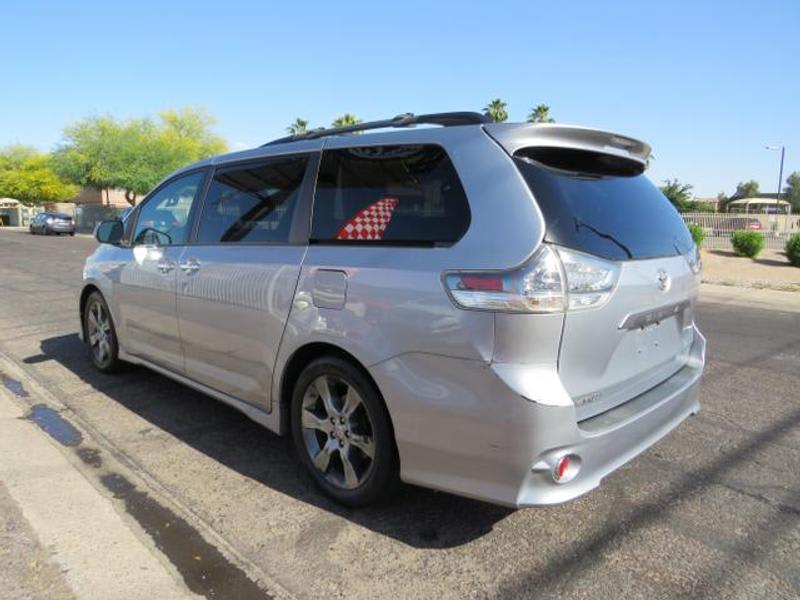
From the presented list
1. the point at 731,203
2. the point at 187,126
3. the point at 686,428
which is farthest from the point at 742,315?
the point at 731,203

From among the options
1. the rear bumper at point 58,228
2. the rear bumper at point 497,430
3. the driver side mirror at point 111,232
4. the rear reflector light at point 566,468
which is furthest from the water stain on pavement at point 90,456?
the rear bumper at point 58,228

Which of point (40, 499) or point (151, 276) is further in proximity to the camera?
point (151, 276)

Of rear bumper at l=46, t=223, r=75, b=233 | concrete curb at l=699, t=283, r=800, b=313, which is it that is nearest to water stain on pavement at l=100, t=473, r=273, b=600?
concrete curb at l=699, t=283, r=800, b=313

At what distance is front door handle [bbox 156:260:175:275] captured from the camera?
442 centimetres

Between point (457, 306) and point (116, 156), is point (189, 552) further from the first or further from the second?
point (116, 156)

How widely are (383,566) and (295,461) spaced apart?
1.27m

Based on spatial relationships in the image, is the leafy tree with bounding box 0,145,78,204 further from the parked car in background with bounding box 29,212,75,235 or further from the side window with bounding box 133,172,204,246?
the side window with bounding box 133,172,204,246

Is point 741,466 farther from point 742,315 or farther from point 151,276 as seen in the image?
point 742,315

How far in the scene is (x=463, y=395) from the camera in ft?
8.65

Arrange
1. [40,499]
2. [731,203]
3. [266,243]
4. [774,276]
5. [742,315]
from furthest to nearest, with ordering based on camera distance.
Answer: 1. [731,203]
2. [774,276]
3. [742,315]
4. [266,243]
5. [40,499]

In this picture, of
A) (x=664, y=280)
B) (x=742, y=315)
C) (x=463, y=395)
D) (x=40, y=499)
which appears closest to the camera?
(x=463, y=395)

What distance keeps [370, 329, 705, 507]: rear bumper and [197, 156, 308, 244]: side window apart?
1.24m

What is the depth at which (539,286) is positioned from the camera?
8.24 ft

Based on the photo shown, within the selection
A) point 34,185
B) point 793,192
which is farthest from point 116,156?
point 793,192
